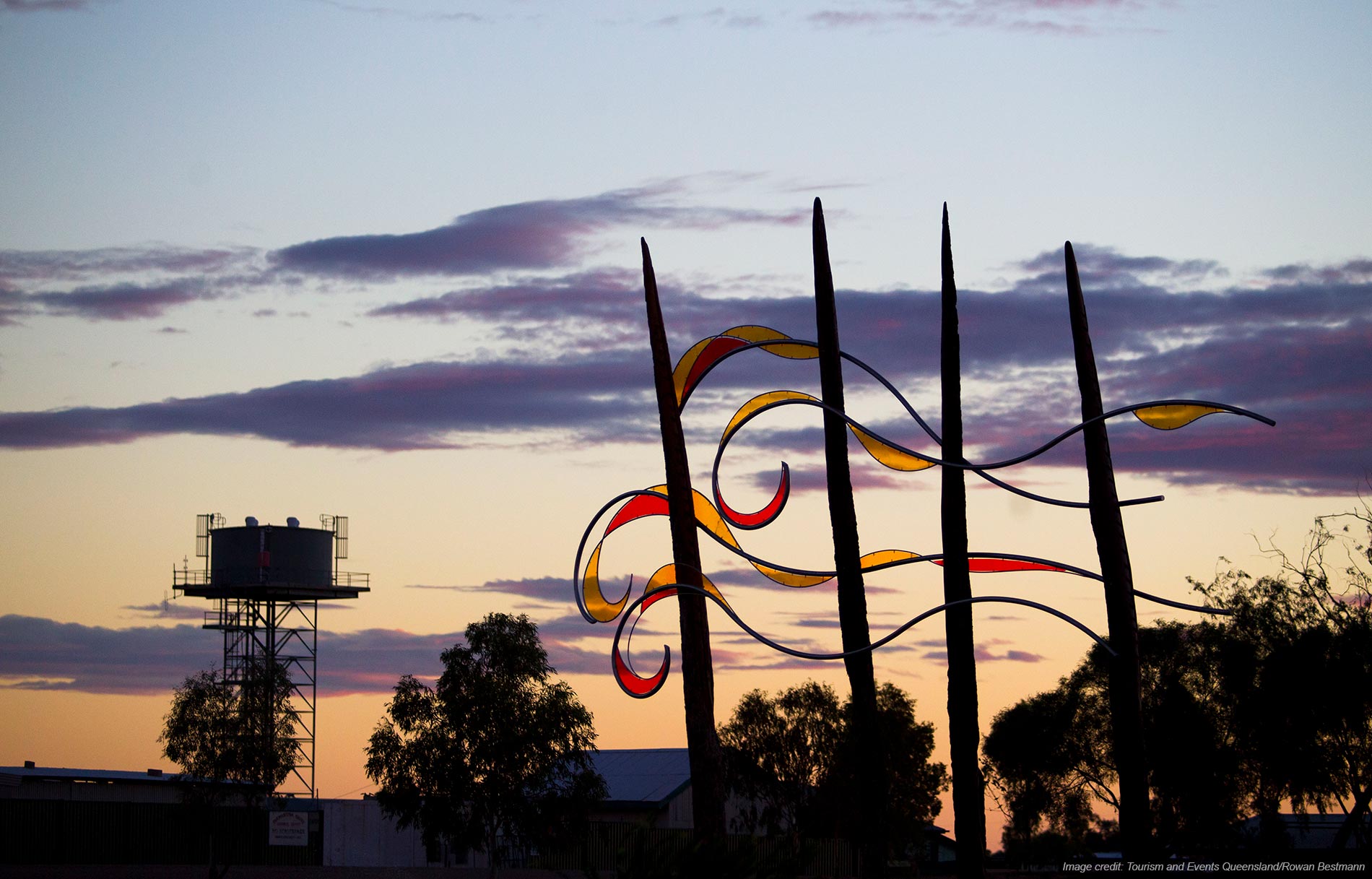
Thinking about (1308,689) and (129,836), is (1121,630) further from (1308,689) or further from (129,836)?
(129,836)

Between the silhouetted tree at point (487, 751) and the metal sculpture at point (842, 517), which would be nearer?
the metal sculpture at point (842, 517)

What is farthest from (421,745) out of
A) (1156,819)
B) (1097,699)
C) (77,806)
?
(1097,699)

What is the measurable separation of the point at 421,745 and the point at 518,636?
4.16 metres

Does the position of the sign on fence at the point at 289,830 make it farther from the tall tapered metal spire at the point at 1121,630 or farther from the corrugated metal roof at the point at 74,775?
the tall tapered metal spire at the point at 1121,630

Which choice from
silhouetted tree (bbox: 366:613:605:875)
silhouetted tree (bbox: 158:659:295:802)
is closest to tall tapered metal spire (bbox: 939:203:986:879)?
silhouetted tree (bbox: 366:613:605:875)

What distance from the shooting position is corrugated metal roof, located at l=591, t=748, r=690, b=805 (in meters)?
60.2

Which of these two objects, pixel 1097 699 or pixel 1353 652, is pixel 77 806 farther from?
pixel 1353 652

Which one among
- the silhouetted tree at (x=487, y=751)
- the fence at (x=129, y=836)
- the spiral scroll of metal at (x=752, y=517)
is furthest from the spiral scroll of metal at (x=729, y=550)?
the fence at (x=129, y=836)

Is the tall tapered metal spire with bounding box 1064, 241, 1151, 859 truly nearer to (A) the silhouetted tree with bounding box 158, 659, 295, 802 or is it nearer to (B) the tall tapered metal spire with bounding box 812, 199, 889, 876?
(B) the tall tapered metal spire with bounding box 812, 199, 889, 876

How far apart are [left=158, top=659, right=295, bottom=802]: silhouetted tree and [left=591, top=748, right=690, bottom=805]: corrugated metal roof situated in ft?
53.9

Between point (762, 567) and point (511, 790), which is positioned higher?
point (762, 567)

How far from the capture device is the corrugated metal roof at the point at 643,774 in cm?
6016

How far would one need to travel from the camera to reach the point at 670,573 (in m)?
21.7

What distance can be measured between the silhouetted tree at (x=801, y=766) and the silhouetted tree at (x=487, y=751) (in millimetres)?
16705
